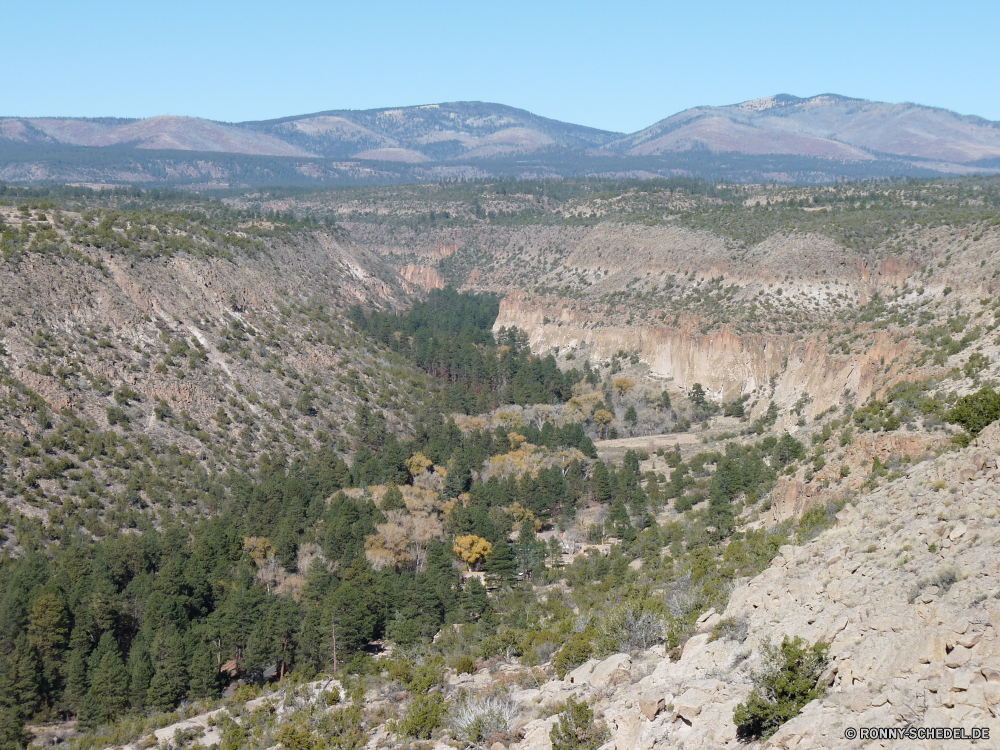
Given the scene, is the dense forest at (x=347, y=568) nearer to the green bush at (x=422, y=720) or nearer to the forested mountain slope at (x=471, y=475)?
the forested mountain slope at (x=471, y=475)

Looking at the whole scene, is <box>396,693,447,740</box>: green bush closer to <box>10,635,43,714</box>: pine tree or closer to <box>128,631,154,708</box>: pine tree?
<box>128,631,154,708</box>: pine tree

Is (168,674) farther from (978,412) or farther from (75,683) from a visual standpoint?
(978,412)

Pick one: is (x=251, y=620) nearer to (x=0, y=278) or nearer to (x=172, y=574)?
(x=172, y=574)

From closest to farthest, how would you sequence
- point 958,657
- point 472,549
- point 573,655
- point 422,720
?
1. point 958,657
2. point 422,720
3. point 573,655
4. point 472,549

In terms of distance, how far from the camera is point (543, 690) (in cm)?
2619

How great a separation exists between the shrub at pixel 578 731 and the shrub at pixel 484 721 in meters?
2.18

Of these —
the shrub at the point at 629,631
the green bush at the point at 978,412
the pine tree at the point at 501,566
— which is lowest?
the pine tree at the point at 501,566

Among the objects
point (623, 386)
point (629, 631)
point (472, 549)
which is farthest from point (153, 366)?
point (629, 631)

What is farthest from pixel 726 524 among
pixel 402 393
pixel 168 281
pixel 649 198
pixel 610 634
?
pixel 649 198

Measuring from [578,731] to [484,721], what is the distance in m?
3.31

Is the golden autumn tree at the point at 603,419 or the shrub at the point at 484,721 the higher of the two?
the shrub at the point at 484,721

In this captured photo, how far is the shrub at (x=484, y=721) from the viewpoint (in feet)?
77.2

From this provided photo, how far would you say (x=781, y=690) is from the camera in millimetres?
18438

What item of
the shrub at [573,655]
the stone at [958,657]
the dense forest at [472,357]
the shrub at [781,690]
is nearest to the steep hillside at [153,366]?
the dense forest at [472,357]
